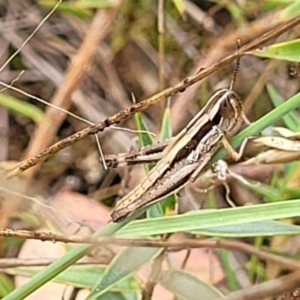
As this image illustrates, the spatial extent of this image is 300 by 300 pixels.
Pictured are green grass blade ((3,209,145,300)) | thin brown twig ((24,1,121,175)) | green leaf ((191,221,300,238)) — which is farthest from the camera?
thin brown twig ((24,1,121,175))

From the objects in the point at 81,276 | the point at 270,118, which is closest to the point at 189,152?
the point at 270,118

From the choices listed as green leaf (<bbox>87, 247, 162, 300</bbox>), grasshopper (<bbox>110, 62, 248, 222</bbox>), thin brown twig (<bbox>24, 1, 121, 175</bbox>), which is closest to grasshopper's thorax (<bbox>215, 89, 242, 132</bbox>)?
grasshopper (<bbox>110, 62, 248, 222</bbox>)

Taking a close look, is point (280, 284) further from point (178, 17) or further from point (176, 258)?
point (178, 17)

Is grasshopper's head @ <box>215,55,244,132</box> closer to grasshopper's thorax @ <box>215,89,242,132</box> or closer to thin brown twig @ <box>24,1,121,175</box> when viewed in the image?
grasshopper's thorax @ <box>215,89,242,132</box>

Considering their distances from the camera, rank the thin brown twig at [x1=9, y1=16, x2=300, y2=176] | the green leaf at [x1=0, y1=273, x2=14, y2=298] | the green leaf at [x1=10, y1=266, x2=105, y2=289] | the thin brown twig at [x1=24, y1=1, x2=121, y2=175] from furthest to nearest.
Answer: the thin brown twig at [x1=24, y1=1, x2=121, y2=175] → the green leaf at [x1=0, y1=273, x2=14, y2=298] → the green leaf at [x1=10, y1=266, x2=105, y2=289] → the thin brown twig at [x1=9, y1=16, x2=300, y2=176]

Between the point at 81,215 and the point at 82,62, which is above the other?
the point at 82,62

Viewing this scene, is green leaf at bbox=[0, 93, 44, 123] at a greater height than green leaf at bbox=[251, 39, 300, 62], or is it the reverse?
green leaf at bbox=[0, 93, 44, 123]

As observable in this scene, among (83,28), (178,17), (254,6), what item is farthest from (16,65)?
(254,6)

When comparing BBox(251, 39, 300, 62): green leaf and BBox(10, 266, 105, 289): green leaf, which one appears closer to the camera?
BBox(251, 39, 300, 62): green leaf

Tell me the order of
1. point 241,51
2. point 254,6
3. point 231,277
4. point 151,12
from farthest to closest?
1. point 151,12
2. point 254,6
3. point 231,277
4. point 241,51
